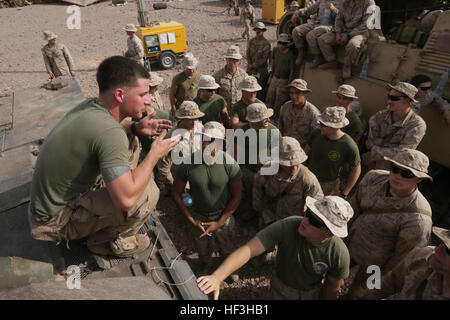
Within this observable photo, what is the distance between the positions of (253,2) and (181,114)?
22556 millimetres

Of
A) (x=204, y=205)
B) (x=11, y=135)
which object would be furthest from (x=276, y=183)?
(x=11, y=135)

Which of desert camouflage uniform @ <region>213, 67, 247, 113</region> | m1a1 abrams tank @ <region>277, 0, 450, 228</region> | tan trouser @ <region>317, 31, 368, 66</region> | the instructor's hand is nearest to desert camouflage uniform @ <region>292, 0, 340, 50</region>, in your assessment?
tan trouser @ <region>317, 31, 368, 66</region>

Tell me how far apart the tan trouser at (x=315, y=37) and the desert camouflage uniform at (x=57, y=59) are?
6429 millimetres

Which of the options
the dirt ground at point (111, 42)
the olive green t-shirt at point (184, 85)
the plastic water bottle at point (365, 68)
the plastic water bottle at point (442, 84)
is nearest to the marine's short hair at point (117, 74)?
the dirt ground at point (111, 42)

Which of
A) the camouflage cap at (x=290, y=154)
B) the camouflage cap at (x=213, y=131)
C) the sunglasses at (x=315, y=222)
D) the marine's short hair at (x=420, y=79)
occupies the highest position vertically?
the camouflage cap at (x=213, y=131)

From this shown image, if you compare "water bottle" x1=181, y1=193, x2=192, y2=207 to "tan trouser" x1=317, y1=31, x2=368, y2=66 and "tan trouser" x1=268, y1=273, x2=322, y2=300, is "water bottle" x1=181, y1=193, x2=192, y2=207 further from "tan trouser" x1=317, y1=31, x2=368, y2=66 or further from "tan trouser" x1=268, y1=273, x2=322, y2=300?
"tan trouser" x1=317, y1=31, x2=368, y2=66

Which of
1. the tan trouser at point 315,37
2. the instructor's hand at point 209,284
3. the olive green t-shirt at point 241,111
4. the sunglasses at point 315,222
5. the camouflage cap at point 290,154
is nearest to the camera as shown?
the instructor's hand at point 209,284

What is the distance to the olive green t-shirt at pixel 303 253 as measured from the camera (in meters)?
2.54

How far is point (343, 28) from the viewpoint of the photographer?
19.6 feet

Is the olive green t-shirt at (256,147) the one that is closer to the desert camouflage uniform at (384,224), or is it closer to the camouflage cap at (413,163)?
the desert camouflage uniform at (384,224)

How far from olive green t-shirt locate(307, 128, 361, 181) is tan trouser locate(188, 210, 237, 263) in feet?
4.54

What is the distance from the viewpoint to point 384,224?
9.58ft

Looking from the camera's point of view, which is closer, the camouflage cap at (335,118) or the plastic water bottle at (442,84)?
the camouflage cap at (335,118)

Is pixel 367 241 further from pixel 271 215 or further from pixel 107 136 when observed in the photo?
pixel 107 136
